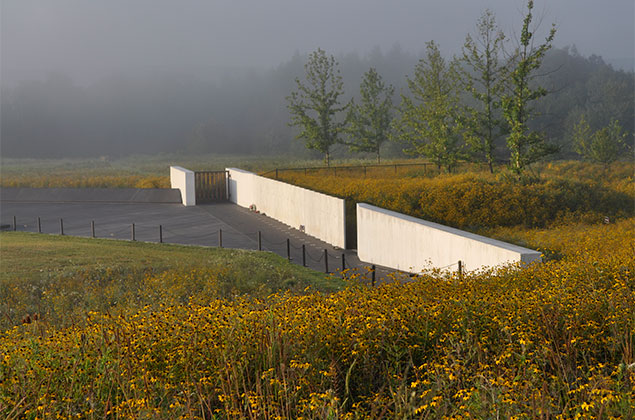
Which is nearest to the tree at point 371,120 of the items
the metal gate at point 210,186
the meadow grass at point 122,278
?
the metal gate at point 210,186

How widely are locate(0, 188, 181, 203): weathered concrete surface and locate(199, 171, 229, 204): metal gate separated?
124 centimetres

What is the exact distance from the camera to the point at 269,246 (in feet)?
68.5

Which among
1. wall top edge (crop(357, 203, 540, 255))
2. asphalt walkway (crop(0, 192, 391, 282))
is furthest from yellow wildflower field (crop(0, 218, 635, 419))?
asphalt walkway (crop(0, 192, 391, 282))

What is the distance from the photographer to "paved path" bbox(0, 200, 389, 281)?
20.3 m

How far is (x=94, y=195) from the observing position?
1380 inches

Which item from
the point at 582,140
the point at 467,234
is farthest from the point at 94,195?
the point at 582,140

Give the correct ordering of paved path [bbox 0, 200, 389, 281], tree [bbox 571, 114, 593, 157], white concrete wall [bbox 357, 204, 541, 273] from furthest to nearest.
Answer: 1. tree [bbox 571, 114, 593, 157]
2. paved path [bbox 0, 200, 389, 281]
3. white concrete wall [bbox 357, 204, 541, 273]

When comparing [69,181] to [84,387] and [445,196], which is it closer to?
[445,196]

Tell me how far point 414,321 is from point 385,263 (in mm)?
12204

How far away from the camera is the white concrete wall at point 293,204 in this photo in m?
21.2

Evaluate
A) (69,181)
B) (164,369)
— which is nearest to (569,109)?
(69,181)

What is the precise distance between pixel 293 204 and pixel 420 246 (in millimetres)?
10456

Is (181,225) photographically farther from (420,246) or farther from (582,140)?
(582,140)

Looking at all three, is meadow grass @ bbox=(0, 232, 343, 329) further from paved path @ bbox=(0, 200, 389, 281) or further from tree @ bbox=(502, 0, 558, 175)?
tree @ bbox=(502, 0, 558, 175)
